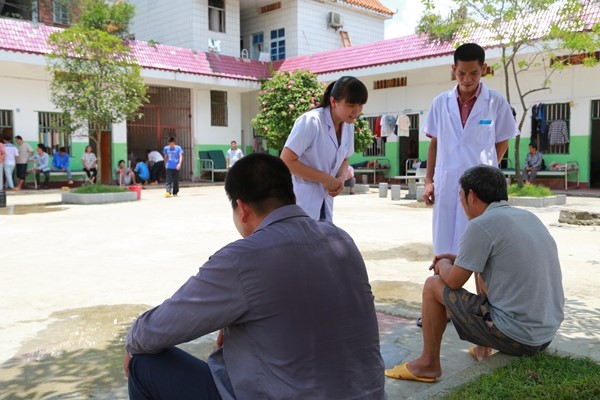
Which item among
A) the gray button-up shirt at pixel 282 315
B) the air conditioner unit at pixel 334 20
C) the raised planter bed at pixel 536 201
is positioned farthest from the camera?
the air conditioner unit at pixel 334 20

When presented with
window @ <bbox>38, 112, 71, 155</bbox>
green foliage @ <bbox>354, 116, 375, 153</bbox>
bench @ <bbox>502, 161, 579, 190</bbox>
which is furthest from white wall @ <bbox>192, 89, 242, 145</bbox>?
bench @ <bbox>502, 161, 579, 190</bbox>

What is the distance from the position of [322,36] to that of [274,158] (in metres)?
24.8

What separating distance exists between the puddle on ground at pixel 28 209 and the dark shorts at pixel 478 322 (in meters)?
10.5

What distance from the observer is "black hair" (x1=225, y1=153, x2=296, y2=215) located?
1769 millimetres

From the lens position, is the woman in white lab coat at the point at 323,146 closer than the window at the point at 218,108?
Yes

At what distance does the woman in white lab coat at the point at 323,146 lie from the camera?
10.9 feet

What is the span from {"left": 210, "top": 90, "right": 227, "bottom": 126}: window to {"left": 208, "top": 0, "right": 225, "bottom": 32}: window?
2831 millimetres

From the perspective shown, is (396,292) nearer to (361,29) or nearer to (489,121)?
(489,121)

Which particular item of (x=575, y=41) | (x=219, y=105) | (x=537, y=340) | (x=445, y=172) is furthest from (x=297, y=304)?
(x=219, y=105)

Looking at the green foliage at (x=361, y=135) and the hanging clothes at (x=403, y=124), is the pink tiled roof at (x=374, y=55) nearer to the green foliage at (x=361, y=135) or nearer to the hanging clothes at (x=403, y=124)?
the hanging clothes at (x=403, y=124)

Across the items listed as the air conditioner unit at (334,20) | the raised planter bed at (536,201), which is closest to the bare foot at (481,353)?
the raised planter bed at (536,201)

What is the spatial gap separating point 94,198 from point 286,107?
6.26m

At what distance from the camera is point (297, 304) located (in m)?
1.60

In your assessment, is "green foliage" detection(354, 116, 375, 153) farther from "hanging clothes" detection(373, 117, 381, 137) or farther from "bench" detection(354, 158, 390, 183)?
"bench" detection(354, 158, 390, 183)
